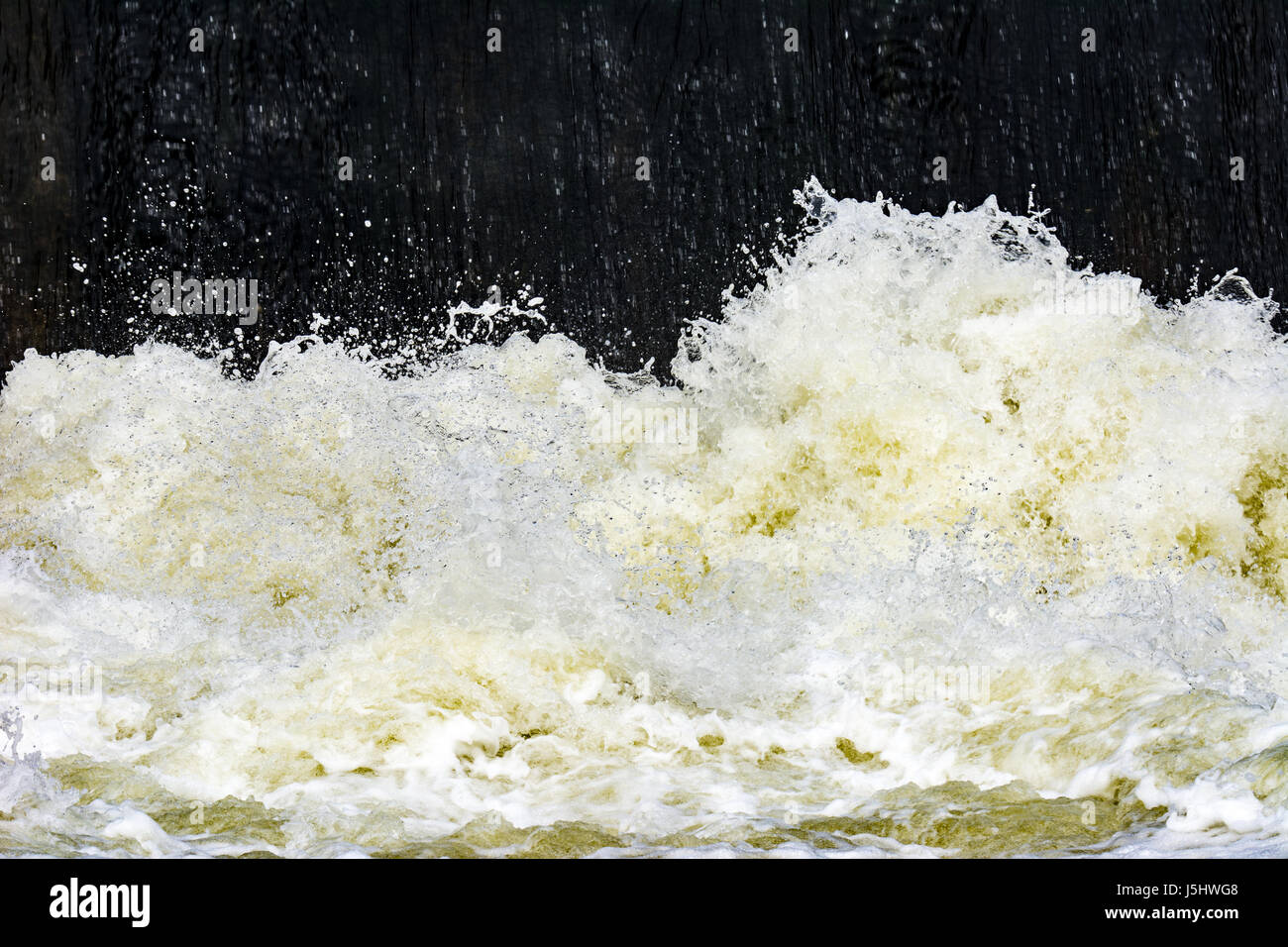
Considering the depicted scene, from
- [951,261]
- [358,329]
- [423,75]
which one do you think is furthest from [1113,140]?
[358,329]

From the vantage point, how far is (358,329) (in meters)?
4.65

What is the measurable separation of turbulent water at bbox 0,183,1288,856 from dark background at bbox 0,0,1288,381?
0.65ft

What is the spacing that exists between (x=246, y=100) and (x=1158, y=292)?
325cm

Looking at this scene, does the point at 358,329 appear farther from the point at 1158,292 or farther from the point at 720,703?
the point at 1158,292
